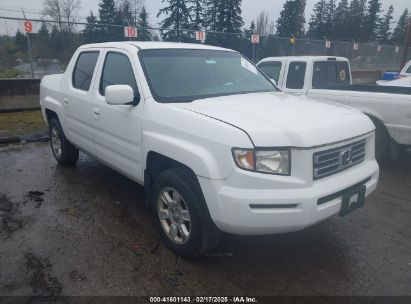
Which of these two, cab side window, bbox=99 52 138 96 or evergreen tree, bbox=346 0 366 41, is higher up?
A: evergreen tree, bbox=346 0 366 41

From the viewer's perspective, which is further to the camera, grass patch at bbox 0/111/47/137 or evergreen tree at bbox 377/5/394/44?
evergreen tree at bbox 377/5/394/44

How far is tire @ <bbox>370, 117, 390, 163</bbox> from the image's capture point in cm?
521

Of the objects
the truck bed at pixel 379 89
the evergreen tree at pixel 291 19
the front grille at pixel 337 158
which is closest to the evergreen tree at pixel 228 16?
the evergreen tree at pixel 291 19

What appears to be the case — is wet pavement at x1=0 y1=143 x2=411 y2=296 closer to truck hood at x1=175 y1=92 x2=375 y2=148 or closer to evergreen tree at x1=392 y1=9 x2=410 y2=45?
truck hood at x1=175 y1=92 x2=375 y2=148

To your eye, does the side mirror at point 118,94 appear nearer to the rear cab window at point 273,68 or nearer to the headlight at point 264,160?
the headlight at point 264,160

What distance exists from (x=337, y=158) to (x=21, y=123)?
25.8 ft

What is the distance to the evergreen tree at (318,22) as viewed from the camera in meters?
49.8

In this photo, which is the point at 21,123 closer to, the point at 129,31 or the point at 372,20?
the point at 129,31

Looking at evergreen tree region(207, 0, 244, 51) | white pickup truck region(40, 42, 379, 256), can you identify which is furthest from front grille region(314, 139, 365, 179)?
evergreen tree region(207, 0, 244, 51)

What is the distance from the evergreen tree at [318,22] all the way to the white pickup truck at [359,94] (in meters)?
45.6

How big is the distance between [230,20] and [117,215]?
1241 inches

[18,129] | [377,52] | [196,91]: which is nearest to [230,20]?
[377,52]

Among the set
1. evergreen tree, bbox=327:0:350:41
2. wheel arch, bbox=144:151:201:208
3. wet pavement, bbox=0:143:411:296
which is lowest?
wet pavement, bbox=0:143:411:296

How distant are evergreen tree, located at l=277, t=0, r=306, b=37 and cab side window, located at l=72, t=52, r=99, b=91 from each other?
145 feet
